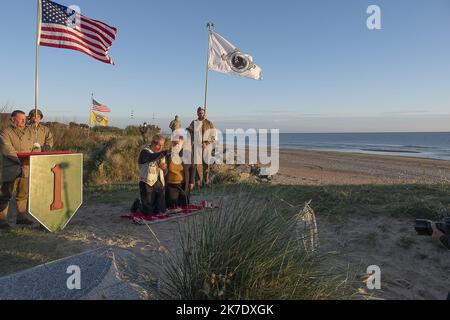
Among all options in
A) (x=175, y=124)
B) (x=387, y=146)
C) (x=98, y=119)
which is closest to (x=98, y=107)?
(x=98, y=119)

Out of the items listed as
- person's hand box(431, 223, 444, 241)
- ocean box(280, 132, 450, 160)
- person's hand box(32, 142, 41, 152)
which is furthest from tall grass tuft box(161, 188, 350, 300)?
ocean box(280, 132, 450, 160)

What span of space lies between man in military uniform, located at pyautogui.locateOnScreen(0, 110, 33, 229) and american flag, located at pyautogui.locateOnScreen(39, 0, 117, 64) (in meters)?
1.99

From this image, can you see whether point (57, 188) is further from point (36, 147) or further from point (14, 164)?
point (36, 147)

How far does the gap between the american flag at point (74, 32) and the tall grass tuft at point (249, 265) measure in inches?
238

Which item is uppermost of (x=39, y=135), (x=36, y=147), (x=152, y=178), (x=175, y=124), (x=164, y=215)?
(x=175, y=124)

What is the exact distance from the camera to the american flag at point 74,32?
734 centimetres

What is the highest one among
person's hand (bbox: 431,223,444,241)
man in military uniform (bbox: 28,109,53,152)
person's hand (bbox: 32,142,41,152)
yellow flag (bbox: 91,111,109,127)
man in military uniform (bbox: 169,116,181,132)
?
yellow flag (bbox: 91,111,109,127)

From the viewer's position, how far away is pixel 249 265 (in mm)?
2838

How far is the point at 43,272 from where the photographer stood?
3.85m

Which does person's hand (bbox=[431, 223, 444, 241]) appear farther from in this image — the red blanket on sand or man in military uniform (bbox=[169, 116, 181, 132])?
man in military uniform (bbox=[169, 116, 181, 132])

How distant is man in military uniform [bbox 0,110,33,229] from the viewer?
6.07 meters

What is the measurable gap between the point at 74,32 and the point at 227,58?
445cm

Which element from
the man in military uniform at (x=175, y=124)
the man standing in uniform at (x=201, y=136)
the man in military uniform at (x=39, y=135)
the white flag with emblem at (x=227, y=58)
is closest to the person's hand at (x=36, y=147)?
the man in military uniform at (x=39, y=135)

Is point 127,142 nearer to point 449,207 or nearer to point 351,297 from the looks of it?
point 449,207
